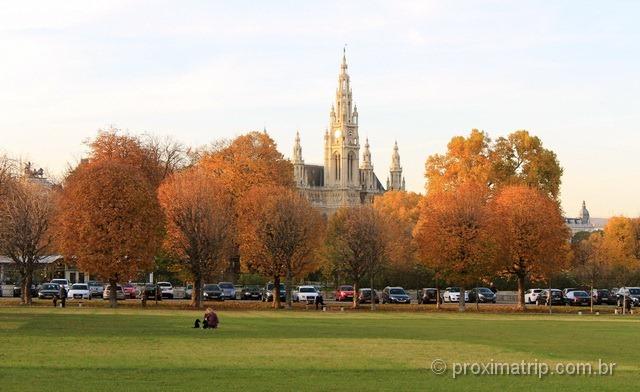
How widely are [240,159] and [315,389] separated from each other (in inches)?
3156

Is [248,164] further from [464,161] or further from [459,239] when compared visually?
[459,239]

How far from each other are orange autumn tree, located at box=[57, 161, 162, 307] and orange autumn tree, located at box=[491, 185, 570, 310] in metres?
24.2

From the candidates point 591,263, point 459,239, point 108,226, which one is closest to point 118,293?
point 108,226

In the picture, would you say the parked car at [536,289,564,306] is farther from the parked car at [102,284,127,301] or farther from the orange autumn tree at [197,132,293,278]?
the parked car at [102,284,127,301]

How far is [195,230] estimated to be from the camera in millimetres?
80938

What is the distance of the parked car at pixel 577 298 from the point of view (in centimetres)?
9494

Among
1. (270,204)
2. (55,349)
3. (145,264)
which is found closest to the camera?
(55,349)

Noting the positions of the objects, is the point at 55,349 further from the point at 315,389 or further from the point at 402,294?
the point at 402,294

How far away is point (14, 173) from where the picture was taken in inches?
4309

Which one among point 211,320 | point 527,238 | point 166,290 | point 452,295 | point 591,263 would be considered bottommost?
point 211,320

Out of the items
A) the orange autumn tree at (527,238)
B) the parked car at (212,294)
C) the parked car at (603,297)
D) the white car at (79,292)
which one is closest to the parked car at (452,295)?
the parked car at (603,297)

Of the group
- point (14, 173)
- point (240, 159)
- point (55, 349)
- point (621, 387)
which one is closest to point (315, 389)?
point (621, 387)

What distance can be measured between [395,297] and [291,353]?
59732 millimetres

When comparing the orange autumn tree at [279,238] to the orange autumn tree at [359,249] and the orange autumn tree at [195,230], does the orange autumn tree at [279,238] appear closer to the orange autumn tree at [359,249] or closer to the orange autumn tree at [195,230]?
the orange autumn tree at [359,249]
